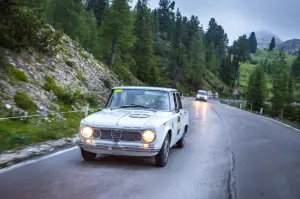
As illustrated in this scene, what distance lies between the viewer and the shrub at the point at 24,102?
14.0 meters

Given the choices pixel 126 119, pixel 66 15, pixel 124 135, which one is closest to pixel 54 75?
pixel 126 119

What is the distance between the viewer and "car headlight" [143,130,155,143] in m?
6.66

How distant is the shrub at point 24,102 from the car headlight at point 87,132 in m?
8.03

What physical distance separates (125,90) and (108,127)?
6.67ft

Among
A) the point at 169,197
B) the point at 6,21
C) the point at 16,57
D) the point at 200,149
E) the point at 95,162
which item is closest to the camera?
A: the point at 169,197

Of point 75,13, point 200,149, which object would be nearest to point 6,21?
point 200,149

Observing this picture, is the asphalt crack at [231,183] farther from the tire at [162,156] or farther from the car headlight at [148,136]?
the car headlight at [148,136]

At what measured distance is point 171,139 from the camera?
795 cm

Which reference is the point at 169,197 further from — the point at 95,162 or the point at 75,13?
the point at 75,13

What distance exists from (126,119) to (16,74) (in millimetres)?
11309

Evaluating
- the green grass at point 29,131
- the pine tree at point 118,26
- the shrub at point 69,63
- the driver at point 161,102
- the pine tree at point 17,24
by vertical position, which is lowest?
the green grass at point 29,131

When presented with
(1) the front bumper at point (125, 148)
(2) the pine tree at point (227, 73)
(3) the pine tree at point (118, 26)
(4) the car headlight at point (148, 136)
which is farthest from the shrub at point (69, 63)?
(2) the pine tree at point (227, 73)

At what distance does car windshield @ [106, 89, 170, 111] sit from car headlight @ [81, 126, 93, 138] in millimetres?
1599

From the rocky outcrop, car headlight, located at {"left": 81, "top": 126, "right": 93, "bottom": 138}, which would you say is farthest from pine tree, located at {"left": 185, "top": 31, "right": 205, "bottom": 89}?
car headlight, located at {"left": 81, "top": 126, "right": 93, "bottom": 138}
